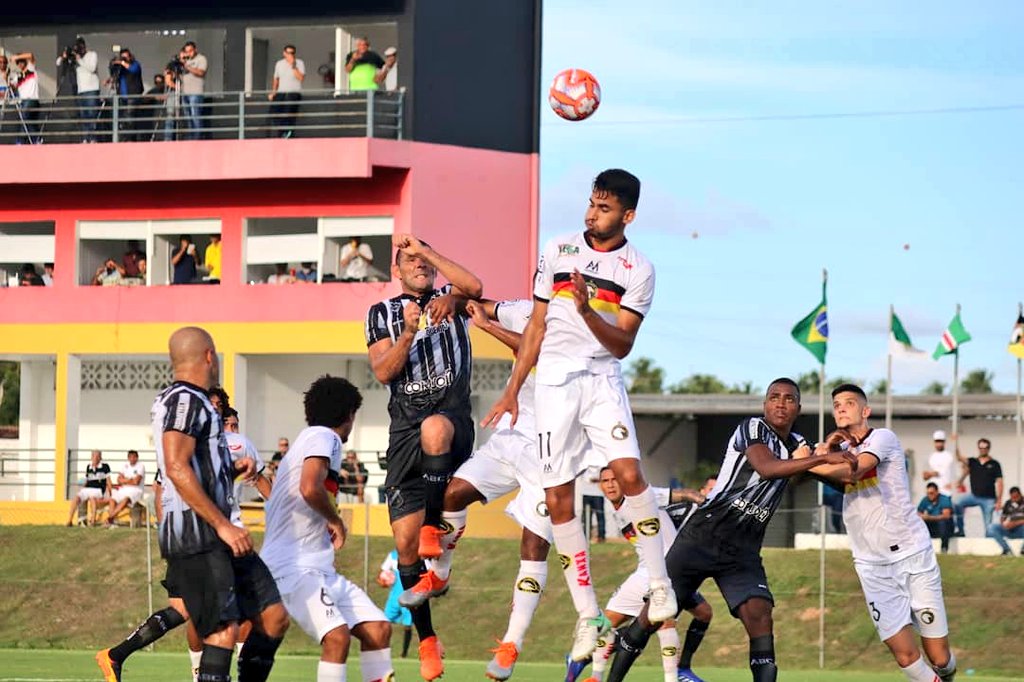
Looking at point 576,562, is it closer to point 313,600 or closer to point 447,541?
point 447,541

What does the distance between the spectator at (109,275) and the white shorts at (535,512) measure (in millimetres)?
27119

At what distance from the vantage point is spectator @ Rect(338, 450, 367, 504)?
112 ft

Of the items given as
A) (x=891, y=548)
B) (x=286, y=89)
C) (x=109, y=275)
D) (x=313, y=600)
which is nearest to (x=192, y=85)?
(x=286, y=89)

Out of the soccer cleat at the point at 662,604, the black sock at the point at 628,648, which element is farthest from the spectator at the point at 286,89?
the soccer cleat at the point at 662,604

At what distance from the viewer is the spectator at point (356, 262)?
124 feet

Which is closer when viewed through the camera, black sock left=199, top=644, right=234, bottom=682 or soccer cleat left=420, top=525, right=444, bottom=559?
black sock left=199, top=644, right=234, bottom=682

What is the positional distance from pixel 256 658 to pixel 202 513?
1.56 metres

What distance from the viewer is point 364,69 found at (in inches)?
1476

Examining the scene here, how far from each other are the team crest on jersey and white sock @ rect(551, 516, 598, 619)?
0.64 metres

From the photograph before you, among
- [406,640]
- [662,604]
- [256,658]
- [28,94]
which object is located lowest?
[406,640]

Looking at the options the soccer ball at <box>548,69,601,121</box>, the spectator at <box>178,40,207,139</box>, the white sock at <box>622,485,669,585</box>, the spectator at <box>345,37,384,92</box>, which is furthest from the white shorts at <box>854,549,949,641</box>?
the spectator at <box>178,40,207,139</box>

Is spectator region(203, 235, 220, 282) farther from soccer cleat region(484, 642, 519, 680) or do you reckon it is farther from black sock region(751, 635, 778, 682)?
soccer cleat region(484, 642, 519, 680)

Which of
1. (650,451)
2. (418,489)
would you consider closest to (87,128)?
(650,451)

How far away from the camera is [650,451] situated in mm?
54031
